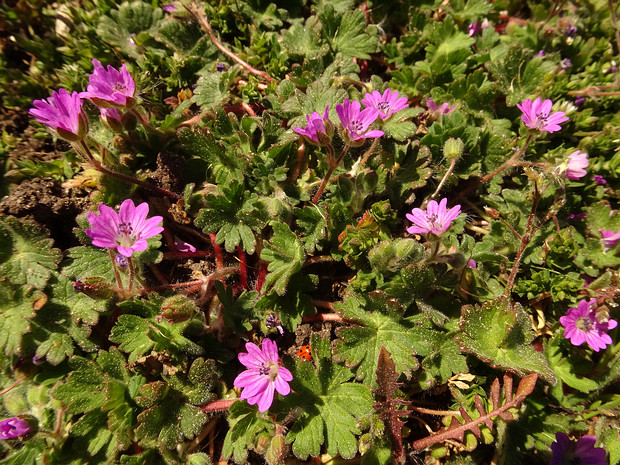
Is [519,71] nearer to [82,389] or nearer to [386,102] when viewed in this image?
[386,102]

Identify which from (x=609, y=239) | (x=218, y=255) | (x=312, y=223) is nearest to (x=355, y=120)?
(x=312, y=223)

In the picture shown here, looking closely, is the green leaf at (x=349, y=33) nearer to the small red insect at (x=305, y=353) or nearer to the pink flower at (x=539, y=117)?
the pink flower at (x=539, y=117)

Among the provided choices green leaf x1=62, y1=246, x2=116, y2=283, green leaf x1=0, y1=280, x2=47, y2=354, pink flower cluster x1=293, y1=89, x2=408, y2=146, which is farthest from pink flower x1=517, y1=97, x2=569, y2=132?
green leaf x1=0, y1=280, x2=47, y2=354

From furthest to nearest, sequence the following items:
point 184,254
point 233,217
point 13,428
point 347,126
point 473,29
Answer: point 473,29 < point 184,254 < point 233,217 < point 347,126 < point 13,428

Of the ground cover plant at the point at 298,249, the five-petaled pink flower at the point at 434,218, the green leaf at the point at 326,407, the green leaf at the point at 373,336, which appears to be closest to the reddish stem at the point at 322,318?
the ground cover plant at the point at 298,249

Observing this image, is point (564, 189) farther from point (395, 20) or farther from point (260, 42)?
point (260, 42)

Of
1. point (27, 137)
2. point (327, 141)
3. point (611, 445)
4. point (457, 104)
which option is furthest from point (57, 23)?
point (611, 445)

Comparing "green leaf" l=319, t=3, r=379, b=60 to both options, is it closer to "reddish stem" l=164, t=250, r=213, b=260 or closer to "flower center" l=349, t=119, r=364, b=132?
"flower center" l=349, t=119, r=364, b=132
